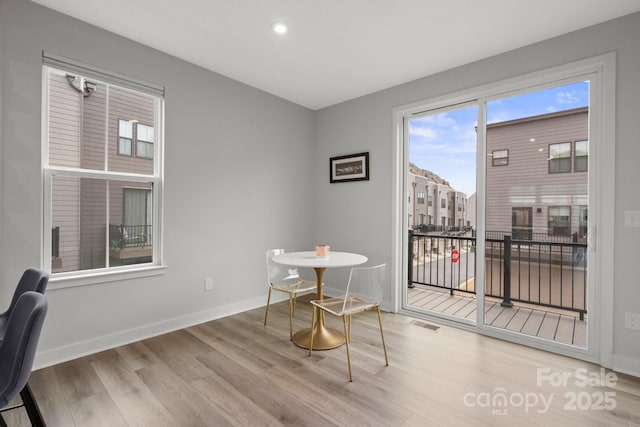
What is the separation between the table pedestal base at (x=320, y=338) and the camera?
8.89ft

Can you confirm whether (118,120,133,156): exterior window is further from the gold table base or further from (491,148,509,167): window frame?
(491,148,509,167): window frame

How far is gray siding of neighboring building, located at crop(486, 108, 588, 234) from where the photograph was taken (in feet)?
8.60

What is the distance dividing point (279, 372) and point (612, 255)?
269 centimetres

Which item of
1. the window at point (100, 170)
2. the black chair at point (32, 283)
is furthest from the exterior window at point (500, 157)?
the black chair at point (32, 283)

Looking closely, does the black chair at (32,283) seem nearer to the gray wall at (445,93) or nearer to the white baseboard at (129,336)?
the white baseboard at (129,336)

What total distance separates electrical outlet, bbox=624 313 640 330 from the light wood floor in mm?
369

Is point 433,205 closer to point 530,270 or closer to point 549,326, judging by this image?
point 530,270

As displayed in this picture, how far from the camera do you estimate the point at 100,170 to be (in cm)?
266

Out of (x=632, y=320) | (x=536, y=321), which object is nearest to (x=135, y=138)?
(x=536, y=321)

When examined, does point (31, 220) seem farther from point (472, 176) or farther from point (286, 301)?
point (472, 176)

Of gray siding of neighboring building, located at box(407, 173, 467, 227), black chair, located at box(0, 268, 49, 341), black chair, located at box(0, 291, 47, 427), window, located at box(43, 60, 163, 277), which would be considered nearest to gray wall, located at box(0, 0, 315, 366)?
window, located at box(43, 60, 163, 277)

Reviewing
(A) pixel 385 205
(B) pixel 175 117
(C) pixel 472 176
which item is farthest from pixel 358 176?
(B) pixel 175 117

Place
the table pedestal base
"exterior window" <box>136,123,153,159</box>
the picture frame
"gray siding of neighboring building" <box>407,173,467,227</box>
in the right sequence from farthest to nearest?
the picture frame < "gray siding of neighboring building" <box>407,173,467,227</box> < "exterior window" <box>136,123,153,159</box> < the table pedestal base

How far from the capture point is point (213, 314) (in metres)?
3.37
